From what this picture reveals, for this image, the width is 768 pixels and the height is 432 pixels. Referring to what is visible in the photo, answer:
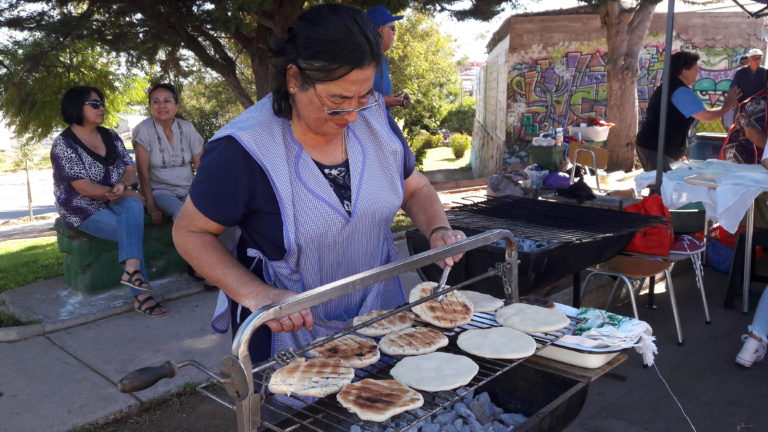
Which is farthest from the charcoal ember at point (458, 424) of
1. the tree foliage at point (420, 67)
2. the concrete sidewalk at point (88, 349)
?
the tree foliage at point (420, 67)

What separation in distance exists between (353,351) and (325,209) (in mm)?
475

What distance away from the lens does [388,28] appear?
4.62 meters

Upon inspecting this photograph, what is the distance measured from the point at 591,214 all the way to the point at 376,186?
9.26 feet

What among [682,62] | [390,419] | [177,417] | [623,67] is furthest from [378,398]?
[623,67]

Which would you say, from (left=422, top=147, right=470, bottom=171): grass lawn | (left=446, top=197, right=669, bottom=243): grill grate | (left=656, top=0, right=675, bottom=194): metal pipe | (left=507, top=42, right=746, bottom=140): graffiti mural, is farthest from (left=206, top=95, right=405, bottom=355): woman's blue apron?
(left=422, top=147, right=470, bottom=171): grass lawn

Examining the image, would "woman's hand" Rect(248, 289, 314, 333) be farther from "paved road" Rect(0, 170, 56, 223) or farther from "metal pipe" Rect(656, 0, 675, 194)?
"paved road" Rect(0, 170, 56, 223)

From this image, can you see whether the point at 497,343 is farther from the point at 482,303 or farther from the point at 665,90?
the point at 665,90

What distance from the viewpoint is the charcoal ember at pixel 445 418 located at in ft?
6.23

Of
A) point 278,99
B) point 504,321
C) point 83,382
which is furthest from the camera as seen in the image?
point 83,382

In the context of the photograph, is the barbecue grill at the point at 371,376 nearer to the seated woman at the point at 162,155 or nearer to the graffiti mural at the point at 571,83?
the seated woman at the point at 162,155

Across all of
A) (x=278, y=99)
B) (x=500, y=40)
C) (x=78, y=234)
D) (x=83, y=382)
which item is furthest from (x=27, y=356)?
(x=500, y=40)

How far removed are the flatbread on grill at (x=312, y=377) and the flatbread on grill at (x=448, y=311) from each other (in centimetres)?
45

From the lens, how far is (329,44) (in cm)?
157

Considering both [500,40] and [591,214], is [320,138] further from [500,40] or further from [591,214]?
[500,40]
